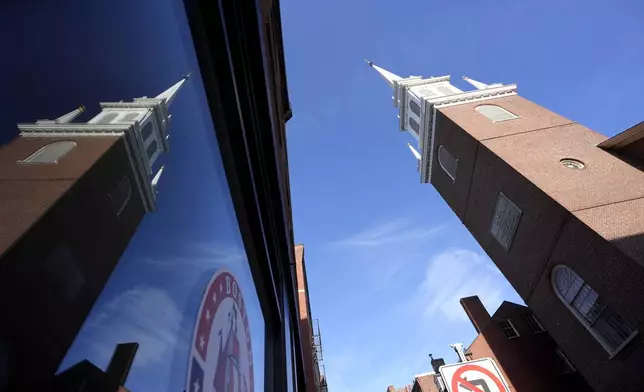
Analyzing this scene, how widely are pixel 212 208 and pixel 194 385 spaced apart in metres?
1.29

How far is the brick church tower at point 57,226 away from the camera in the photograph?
81 centimetres

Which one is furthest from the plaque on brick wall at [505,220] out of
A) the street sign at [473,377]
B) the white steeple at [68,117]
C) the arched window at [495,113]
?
the white steeple at [68,117]

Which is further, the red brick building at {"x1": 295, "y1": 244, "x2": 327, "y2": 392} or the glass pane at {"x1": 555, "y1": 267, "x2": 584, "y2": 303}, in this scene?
the red brick building at {"x1": 295, "y1": 244, "x2": 327, "y2": 392}

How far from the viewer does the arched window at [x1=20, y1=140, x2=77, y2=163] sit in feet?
3.26

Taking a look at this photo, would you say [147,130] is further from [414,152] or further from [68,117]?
[414,152]

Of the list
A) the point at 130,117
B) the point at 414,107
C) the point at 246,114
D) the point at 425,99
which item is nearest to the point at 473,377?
the point at 425,99

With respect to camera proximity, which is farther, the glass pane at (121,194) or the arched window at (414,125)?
the arched window at (414,125)

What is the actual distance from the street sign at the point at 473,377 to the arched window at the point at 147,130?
649 inches

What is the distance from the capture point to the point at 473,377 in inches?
596

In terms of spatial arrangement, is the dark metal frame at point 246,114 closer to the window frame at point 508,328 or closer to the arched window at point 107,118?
the arched window at point 107,118

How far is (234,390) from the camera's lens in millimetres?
2869

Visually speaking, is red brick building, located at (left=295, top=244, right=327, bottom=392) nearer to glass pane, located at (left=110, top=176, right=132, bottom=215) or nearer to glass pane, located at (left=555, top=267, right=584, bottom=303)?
glass pane, located at (left=555, top=267, right=584, bottom=303)

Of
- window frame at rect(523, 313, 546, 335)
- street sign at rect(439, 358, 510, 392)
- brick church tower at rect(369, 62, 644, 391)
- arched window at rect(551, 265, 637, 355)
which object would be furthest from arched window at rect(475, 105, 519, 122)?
window frame at rect(523, 313, 546, 335)

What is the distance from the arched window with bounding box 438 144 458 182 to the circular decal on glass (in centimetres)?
1534
